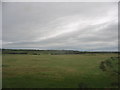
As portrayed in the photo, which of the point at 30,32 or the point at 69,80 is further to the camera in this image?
the point at 30,32

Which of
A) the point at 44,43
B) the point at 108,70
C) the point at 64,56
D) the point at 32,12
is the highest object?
the point at 32,12

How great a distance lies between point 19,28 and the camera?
294 centimetres

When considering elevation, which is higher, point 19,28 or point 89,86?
point 19,28

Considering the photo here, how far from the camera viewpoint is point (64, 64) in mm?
2812

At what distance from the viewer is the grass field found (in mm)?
2611

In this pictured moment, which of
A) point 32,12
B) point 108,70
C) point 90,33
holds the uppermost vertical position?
point 32,12

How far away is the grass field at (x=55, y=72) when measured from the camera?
261cm

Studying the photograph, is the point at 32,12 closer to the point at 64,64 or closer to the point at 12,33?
the point at 12,33

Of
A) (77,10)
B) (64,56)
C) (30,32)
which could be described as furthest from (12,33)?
(77,10)

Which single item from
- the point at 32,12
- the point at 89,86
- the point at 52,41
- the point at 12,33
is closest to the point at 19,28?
the point at 12,33

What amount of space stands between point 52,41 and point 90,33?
78 cm

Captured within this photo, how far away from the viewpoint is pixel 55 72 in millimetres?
2740

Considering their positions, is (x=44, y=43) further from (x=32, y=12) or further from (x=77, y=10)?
(x=77, y=10)

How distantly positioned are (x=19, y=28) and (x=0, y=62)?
76 cm
